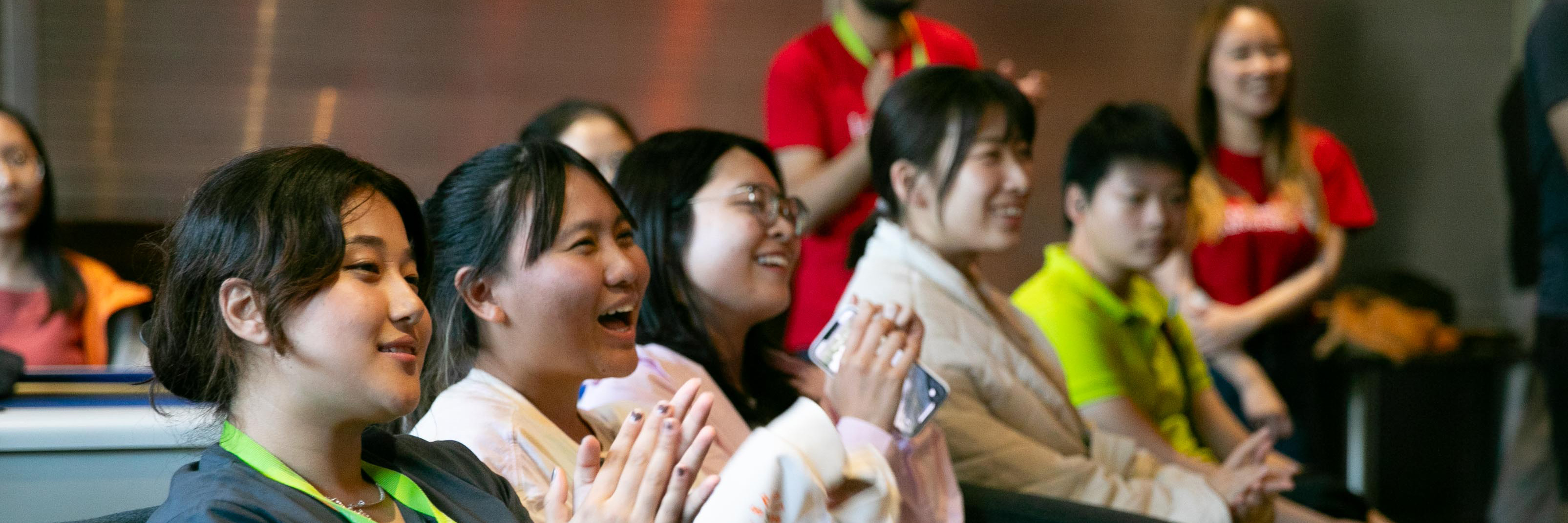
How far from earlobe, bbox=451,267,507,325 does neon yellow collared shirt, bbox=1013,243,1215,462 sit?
1.11 m

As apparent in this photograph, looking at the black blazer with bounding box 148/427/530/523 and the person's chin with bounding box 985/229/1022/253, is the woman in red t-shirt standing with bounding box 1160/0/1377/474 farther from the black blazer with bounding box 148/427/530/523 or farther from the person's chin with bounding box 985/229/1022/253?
the black blazer with bounding box 148/427/530/523

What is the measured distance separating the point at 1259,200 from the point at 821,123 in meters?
1.24

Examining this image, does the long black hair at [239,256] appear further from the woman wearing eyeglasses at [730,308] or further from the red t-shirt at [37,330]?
the red t-shirt at [37,330]

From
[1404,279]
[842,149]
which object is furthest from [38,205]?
[1404,279]

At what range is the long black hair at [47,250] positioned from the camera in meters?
2.55

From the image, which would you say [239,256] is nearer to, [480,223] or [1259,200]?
[480,223]

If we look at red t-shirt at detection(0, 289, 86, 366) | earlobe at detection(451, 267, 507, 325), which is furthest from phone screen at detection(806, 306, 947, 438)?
red t-shirt at detection(0, 289, 86, 366)

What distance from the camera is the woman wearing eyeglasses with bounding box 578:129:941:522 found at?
5.11 feet

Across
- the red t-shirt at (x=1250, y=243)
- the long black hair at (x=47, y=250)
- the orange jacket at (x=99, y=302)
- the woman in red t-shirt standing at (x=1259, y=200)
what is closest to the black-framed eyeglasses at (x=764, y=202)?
the orange jacket at (x=99, y=302)

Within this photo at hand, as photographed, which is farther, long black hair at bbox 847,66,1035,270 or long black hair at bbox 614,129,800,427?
long black hair at bbox 847,66,1035,270

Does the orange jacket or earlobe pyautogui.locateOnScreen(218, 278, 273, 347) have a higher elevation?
earlobe pyautogui.locateOnScreen(218, 278, 273, 347)

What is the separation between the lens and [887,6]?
266cm

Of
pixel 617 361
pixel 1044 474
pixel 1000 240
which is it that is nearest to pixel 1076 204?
pixel 1000 240

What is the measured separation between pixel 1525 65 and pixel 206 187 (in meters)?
2.14
